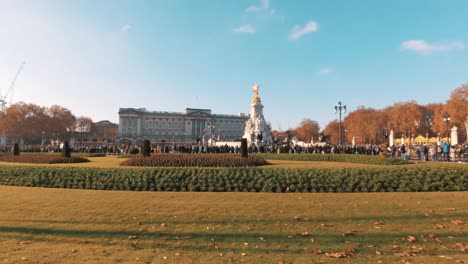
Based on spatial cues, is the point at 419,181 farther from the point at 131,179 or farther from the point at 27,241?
the point at 27,241

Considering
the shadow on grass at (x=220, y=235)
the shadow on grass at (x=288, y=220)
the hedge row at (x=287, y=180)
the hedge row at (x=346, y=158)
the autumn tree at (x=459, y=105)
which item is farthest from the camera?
the autumn tree at (x=459, y=105)

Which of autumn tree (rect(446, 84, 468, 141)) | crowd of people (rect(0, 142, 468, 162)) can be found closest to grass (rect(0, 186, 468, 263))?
crowd of people (rect(0, 142, 468, 162))

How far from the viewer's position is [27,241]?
21.9 ft

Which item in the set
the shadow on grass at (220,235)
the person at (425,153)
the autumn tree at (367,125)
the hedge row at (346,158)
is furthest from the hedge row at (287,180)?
the autumn tree at (367,125)

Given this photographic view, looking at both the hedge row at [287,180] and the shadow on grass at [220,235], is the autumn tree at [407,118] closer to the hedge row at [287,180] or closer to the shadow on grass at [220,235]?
the hedge row at [287,180]

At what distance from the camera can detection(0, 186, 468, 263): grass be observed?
590 cm

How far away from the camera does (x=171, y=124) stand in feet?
465

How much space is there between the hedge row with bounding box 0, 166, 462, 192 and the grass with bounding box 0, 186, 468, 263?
2.37 metres

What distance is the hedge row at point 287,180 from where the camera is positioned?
1270cm

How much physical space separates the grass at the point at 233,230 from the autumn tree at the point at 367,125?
78.8 metres

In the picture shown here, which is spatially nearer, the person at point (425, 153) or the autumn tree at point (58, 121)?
the person at point (425, 153)

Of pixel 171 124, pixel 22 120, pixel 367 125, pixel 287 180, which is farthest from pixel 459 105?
pixel 171 124

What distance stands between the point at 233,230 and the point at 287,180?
6099mm

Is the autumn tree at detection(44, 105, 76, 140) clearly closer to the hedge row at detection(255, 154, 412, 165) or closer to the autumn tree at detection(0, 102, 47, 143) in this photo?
the autumn tree at detection(0, 102, 47, 143)
